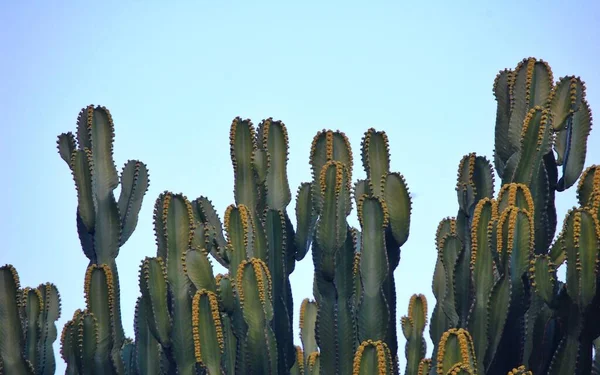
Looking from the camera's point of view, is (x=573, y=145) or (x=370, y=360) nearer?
(x=370, y=360)

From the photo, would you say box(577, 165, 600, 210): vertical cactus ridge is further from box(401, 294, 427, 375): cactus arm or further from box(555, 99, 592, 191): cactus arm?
box(401, 294, 427, 375): cactus arm

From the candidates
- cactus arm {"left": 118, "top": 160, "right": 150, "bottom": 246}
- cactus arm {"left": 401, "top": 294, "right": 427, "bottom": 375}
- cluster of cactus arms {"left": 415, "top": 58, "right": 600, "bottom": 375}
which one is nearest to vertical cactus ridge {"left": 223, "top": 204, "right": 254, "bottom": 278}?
cactus arm {"left": 118, "top": 160, "right": 150, "bottom": 246}

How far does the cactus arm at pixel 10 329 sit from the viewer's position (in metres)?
6.14

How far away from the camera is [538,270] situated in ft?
17.4

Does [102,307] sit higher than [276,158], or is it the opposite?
[276,158]

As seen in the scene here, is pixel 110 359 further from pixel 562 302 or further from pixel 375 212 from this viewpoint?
pixel 562 302

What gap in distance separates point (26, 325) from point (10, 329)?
47cm

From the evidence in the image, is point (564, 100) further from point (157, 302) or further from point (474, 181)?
point (157, 302)

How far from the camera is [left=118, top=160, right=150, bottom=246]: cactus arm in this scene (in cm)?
659

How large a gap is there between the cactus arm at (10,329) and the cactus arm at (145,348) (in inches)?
25.8

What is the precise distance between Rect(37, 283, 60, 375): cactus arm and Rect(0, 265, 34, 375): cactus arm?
1.51 feet

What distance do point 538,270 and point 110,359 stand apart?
2485 mm

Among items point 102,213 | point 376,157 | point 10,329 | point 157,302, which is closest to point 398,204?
point 376,157

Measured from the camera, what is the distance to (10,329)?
6.16 m
